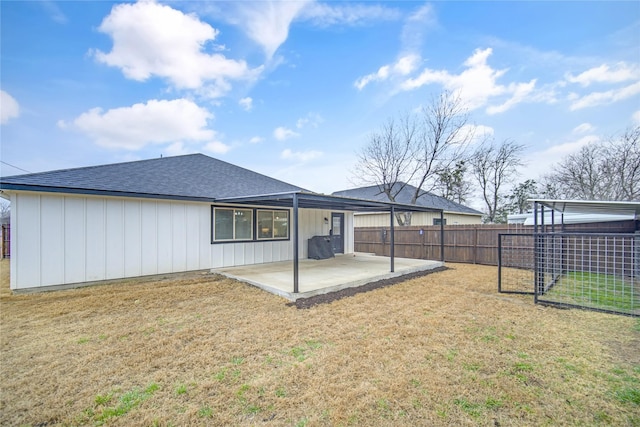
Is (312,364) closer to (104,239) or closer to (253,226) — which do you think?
(104,239)

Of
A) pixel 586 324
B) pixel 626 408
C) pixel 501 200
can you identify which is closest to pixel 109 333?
Result: pixel 626 408

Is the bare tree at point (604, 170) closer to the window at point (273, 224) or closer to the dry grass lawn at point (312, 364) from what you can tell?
the dry grass lawn at point (312, 364)

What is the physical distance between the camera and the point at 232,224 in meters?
8.46

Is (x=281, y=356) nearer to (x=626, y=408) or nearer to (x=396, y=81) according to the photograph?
A: (x=626, y=408)

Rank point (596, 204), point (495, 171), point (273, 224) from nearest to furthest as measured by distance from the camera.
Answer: point (596, 204) → point (273, 224) → point (495, 171)

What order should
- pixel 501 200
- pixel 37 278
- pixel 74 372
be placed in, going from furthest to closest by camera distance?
pixel 501 200 < pixel 37 278 < pixel 74 372

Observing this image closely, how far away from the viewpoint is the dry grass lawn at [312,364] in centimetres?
215

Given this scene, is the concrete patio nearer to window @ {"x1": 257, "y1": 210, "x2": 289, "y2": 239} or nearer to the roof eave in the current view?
window @ {"x1": 257, "y1": 210, "x2": 289, "y2": 239}

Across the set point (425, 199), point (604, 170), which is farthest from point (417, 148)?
point (604, 170)

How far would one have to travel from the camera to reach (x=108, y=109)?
11102 mm

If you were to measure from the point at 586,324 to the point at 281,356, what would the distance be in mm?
4560

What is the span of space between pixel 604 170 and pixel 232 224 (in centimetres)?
2053

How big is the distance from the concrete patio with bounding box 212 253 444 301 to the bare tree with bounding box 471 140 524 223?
14009 millimetres

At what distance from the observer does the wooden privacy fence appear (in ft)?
30.9
